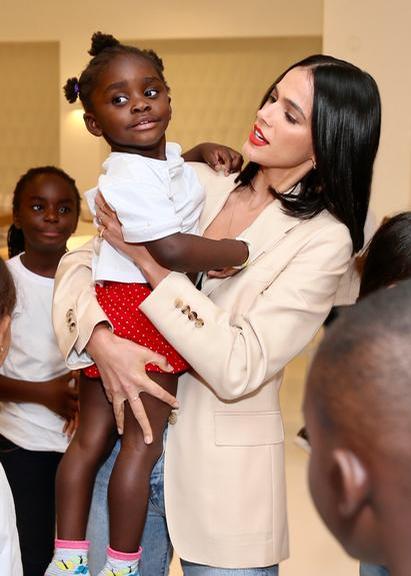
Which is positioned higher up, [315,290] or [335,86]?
[335,86]

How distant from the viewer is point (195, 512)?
2.39m

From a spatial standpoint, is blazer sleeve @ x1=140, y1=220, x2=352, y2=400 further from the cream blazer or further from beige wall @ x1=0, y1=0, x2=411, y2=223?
beige wall @ x1=0, y1=0, x2=411, y2=223

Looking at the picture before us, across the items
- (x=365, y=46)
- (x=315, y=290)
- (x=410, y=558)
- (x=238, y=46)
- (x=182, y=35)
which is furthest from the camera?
(x=238, y=46)

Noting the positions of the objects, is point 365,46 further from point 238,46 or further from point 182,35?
point 238,46

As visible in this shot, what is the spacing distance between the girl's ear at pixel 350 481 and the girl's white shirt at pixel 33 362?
7.28 feet

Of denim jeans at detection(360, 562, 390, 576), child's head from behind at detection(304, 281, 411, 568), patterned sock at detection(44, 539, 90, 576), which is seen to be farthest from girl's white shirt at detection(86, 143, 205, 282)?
child's head from behind at detection(304, 281, 411, 568)

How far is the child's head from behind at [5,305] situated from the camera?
2453mm

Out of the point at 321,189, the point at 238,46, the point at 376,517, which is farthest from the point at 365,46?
the point at 238,46

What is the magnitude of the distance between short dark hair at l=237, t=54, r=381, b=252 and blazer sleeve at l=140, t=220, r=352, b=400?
86 mm

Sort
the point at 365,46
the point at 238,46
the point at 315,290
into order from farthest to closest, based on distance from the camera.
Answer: the point at 238,46
the point at 365,46
the point at 315,290

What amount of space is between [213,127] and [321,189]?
11.8m

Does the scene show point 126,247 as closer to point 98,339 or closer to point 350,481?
point 98,339

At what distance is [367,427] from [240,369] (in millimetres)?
1054

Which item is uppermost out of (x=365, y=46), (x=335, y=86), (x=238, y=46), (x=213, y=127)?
(x=335, y=86)
